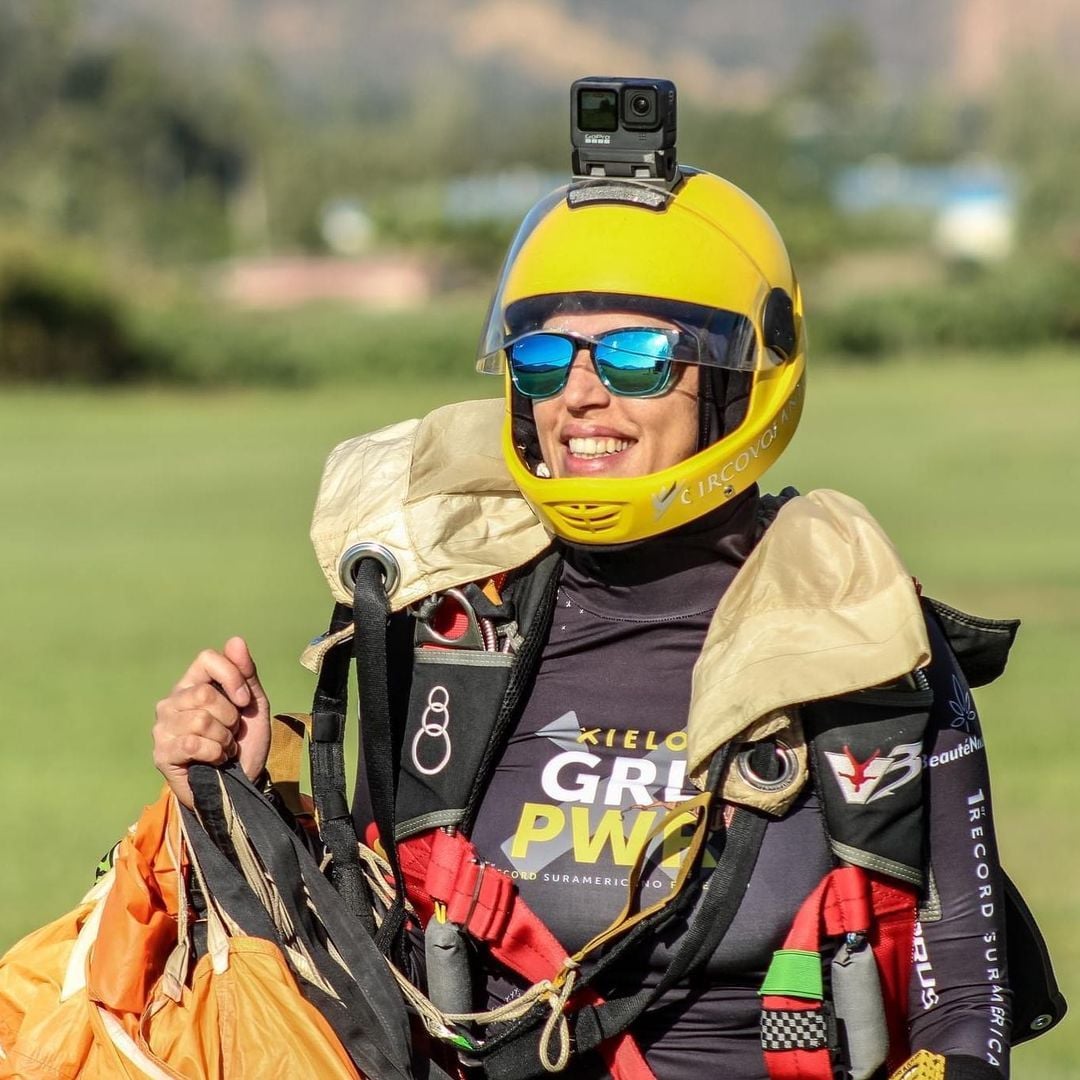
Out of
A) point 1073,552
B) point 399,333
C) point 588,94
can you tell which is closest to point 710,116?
point 399,333

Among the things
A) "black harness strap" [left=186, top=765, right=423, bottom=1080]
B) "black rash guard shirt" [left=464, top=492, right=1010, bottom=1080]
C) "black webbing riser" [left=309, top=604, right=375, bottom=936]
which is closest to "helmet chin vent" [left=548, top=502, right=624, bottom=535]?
"black rash guard shirt" [left=464, top=492, right=1010, bottom=1080]

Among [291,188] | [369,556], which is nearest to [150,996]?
[369,556]

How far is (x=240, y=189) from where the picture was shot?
436ft

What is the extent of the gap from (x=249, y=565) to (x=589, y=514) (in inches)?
532

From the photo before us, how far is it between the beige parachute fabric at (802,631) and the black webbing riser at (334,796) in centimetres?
48

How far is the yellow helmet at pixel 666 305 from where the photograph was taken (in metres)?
2.58

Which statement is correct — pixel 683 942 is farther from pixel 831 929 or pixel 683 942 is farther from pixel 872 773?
pixel 872 773

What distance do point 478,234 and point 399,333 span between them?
3056 cm

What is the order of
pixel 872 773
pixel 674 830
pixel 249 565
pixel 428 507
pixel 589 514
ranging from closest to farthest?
pixel 872 773 → pixel 674 830 → pixel 589 514 → pixel 428 507 → pixel 249 565

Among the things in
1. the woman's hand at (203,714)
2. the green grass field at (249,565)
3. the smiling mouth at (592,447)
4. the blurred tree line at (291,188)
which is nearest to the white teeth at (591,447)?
the smiling mouth at (592,447)

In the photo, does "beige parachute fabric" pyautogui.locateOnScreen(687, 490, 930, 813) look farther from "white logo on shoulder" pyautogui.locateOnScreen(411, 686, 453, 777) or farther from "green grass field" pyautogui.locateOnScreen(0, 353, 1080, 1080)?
"green grass field" pyautogui.locateOnScreen(0, 353, 1080, 1080)

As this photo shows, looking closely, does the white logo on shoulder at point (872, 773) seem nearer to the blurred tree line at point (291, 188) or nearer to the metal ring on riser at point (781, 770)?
the metal ring on riser at point (781, 770)

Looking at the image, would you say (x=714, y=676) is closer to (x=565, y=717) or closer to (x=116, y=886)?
(x=565, y=717)

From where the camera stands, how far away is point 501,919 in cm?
247
